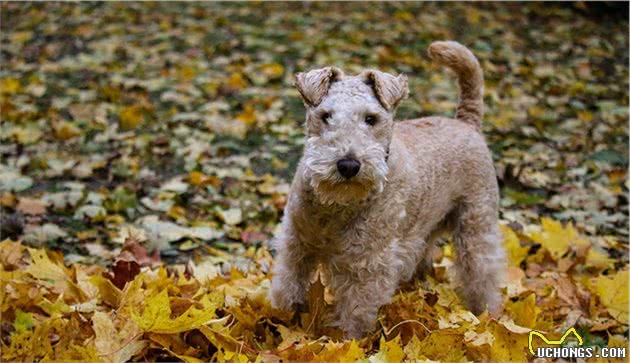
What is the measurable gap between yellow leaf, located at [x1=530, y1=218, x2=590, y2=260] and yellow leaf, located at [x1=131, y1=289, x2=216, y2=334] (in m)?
2.51

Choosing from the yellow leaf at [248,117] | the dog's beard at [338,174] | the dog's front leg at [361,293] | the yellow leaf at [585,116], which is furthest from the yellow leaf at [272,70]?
the dog's beard at [338,174]

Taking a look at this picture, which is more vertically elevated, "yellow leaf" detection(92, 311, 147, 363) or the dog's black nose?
the dog's black nose

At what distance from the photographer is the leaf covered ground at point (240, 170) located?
10.6 feet

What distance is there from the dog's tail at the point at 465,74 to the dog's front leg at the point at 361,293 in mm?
1220

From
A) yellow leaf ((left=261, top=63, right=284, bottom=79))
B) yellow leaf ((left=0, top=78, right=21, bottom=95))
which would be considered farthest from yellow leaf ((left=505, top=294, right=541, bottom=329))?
yellow leaf ((left=0, top=78, right=21, bottom=95))

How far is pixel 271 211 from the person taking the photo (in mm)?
5262

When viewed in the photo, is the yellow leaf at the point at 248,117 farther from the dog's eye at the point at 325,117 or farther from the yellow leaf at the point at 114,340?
the yellow leaf at the point at 114,340

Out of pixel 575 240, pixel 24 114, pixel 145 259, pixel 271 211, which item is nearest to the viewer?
pixel 145 259

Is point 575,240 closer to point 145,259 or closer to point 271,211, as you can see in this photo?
point 271,211

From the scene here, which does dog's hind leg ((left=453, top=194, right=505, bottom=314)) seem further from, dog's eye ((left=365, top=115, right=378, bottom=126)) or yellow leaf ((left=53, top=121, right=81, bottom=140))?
yellow leaf ((left=53, top=121, right=81, bottom=140))

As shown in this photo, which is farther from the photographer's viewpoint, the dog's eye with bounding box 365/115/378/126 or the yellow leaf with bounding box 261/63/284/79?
the yellow leaf with bounding box 261/63/284/79

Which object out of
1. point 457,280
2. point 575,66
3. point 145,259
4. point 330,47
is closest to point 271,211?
point 145,259

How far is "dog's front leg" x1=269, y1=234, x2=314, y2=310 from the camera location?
3.44 metres

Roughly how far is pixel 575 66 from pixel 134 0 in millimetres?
6127
